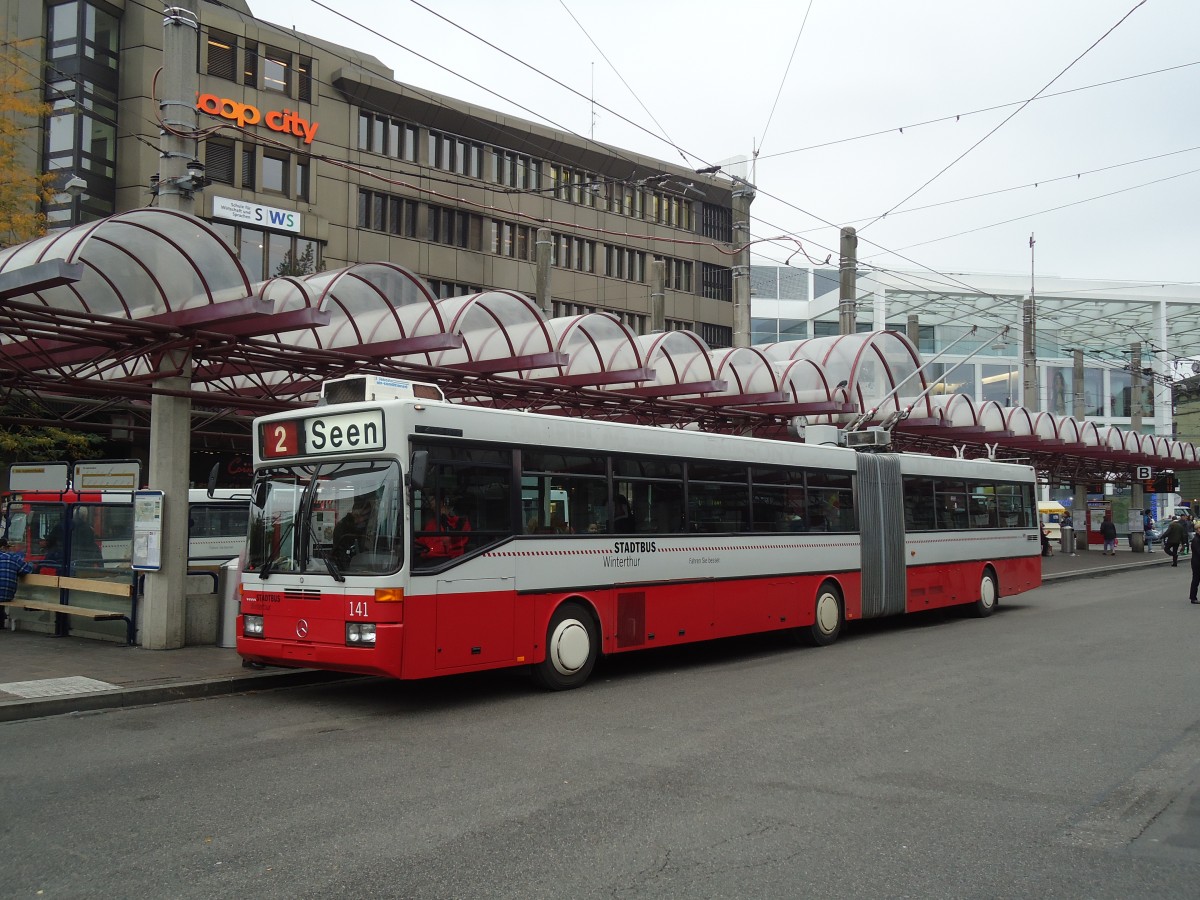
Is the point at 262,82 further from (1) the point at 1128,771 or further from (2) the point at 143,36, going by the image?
(1) the point at 1128,771

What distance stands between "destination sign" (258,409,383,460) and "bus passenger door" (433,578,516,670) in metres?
1.59

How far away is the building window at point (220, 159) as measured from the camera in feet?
124

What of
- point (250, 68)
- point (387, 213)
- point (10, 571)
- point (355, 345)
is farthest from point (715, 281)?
→ point (10, 571)

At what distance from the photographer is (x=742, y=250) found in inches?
903

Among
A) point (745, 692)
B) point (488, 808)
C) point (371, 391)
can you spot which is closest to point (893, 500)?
point (745, 692)

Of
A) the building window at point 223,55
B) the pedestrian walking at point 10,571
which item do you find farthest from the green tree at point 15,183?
the building window at point 223,55

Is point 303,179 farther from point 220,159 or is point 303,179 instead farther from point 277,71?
point 277,71

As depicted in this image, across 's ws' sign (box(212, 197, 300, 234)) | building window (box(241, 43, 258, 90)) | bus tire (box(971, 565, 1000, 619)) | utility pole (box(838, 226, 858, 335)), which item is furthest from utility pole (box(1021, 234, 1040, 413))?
building window (box(241, 43, 258, 90))

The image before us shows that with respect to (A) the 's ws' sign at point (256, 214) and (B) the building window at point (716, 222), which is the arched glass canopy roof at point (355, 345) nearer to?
(A) the 's ws' sign at point (256, 214)

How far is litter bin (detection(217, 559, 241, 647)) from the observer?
13.8 meters

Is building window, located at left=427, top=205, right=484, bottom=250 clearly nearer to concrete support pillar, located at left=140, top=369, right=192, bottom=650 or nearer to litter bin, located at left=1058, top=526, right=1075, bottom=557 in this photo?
litter bin, located at left=1058, top=526, right=1075, bottom=557

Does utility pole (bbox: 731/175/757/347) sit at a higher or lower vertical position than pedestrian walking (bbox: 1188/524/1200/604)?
higher

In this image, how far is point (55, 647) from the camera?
13.7 meters

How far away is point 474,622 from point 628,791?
383cm
